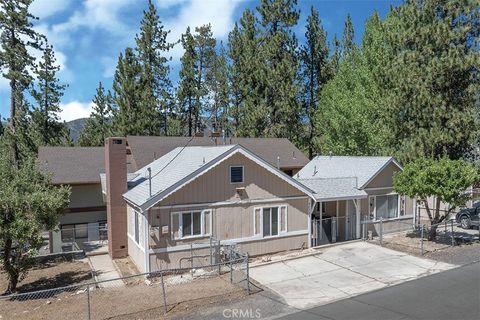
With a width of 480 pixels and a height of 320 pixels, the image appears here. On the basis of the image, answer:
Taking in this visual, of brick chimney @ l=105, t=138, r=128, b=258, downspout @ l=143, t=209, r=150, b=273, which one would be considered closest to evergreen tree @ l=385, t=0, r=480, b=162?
brick chimney @ l=105, t=138, r=128, b=258

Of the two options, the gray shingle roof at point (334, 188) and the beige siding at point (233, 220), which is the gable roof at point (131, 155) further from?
the beige siding at point (233, 220)

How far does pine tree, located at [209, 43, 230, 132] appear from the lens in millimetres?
43469

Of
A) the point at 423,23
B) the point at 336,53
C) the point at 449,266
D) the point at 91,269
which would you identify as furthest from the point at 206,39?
the point at 449,266

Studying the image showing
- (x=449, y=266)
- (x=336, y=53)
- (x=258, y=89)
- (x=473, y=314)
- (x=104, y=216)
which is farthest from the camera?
(x=336, y=53)

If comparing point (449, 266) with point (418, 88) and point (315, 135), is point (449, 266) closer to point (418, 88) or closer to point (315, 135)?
point (418, 88)

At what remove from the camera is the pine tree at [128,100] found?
39.9 meters

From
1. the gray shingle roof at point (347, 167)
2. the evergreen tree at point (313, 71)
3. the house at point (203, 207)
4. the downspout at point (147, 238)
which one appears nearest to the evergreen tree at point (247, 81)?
the evergreen tree at point (313, 71)

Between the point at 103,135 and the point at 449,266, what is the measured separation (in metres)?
39.0

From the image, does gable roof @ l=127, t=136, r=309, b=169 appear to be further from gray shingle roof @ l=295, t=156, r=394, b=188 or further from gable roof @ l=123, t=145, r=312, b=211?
gable roof @ l=123, t=145, r=312, b=211

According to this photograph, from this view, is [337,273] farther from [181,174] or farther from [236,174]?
[181,174]

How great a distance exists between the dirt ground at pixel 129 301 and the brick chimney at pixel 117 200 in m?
4.82

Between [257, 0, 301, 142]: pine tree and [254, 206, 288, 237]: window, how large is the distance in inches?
882

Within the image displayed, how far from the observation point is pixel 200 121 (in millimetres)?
47156

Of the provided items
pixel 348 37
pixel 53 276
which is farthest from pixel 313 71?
pixel 53 276
